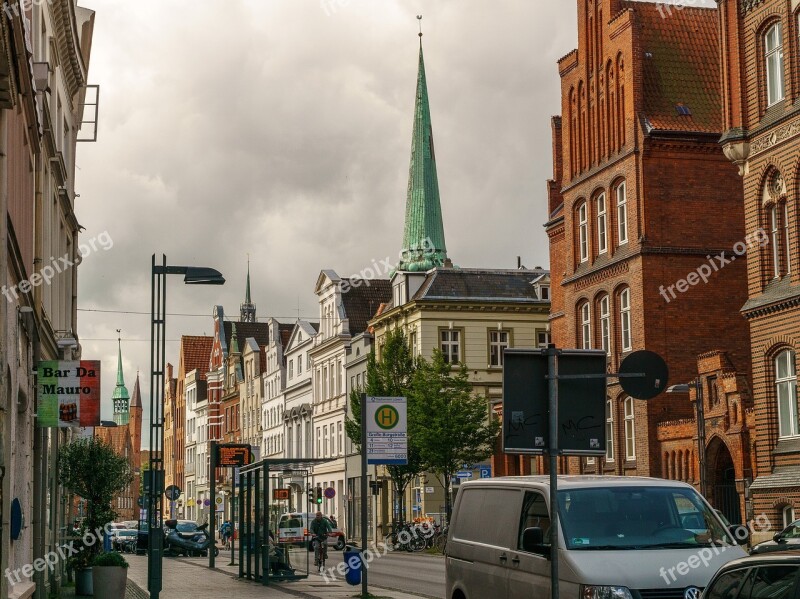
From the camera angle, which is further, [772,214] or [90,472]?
[772,214]

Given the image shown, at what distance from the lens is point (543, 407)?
10.5 m

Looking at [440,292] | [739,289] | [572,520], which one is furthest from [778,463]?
[440,292]

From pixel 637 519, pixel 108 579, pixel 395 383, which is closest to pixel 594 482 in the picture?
pixel 637 519

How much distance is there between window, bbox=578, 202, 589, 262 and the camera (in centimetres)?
5459

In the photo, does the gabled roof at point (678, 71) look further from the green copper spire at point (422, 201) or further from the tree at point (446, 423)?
the green copper spire at point (422, 201)

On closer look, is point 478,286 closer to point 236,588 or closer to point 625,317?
point 625,317

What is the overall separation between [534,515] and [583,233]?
4302 cm

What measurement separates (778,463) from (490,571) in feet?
87.7

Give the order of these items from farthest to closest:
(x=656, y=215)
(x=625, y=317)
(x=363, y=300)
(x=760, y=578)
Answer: (x=363, y=300) < (x=625, y=317) < (x=656, y=215) < (x=760, y=578)

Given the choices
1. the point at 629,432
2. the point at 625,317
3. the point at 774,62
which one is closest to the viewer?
the point at 774,62

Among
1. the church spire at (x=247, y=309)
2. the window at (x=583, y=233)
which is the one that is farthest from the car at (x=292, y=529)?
the church spire at (x=247, y=309)

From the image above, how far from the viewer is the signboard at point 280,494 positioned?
101ft

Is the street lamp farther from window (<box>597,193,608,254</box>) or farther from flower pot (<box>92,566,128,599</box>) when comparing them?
flower pot (<box>92,566,128,599</box>)

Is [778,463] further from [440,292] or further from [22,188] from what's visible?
[440,292]
